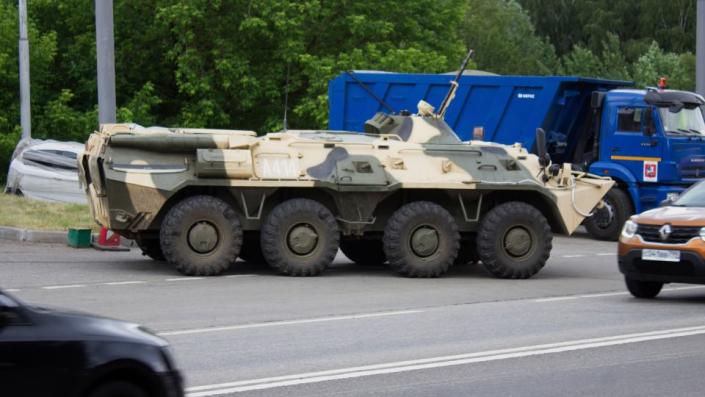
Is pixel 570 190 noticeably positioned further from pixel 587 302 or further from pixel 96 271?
pixel 96 271

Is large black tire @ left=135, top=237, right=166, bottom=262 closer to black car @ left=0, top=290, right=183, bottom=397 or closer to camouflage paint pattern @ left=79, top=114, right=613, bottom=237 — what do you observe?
camouflage paint pattern @ left=79, top=114, right=613, bottom=237

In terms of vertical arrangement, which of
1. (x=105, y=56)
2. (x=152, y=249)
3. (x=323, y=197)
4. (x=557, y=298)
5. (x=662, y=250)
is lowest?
(x=557, y=298)

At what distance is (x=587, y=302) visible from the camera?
52.2 feet

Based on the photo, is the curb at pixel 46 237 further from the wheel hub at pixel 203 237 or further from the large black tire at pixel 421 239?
the large black tire at pixel 421 239

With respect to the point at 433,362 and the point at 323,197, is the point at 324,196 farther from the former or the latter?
the point at 433,362

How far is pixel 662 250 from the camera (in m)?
15.7

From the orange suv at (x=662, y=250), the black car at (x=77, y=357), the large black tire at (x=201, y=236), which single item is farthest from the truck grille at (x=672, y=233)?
the black car at (x=77, y=357)

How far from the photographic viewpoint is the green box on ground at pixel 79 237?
2116 cm

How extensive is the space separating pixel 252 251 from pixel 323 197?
1590mm

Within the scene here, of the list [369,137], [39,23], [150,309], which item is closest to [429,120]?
[369,137]

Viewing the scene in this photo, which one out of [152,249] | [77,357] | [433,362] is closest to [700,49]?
[152,249]

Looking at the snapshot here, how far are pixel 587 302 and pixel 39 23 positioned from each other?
2755 centimetres

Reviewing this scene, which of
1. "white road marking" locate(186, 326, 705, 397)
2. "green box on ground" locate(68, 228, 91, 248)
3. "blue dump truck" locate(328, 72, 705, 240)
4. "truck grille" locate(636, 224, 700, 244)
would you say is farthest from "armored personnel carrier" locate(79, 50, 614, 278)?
"blue dump truck" locate(328, 72, 705, 240)

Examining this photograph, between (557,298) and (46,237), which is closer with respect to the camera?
(557,298)
